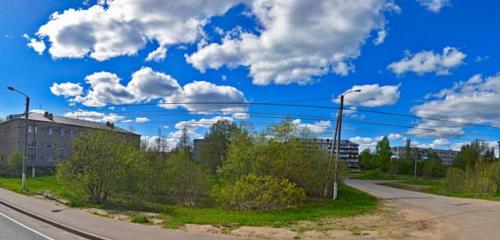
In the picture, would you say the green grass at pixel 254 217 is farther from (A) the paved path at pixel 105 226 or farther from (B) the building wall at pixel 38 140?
(B) the building wall at pixel 38 140

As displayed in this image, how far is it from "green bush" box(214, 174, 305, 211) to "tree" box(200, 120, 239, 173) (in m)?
31.6

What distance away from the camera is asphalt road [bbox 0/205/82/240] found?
1314 centimetres

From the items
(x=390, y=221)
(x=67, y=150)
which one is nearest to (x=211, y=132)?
(x=67, y=150)

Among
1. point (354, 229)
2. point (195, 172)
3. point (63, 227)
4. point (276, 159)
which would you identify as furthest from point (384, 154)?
point (63, 227)

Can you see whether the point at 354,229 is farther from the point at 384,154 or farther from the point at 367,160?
the point at 367,160

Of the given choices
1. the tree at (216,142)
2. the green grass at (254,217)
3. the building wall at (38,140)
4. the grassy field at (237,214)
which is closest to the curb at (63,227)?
the grassy field at (237,214)

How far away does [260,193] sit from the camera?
2164 cm

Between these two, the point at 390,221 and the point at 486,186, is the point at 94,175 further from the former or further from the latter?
the point at 486,186

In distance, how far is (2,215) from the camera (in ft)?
61.0

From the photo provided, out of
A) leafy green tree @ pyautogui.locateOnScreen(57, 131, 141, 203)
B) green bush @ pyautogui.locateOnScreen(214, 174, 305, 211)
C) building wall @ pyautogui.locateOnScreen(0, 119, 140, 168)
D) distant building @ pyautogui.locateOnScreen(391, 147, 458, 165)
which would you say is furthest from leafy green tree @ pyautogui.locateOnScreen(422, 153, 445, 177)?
leafy green tree @ pyautogui.locateOnScreen(57, 131, 141, 203)

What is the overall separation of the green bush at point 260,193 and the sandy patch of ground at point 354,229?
3.97 meters

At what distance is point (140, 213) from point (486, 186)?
98.3 ft

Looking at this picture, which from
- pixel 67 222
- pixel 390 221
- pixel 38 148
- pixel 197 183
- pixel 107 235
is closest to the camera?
pixel 107 235

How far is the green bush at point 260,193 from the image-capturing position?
70.8 ft
